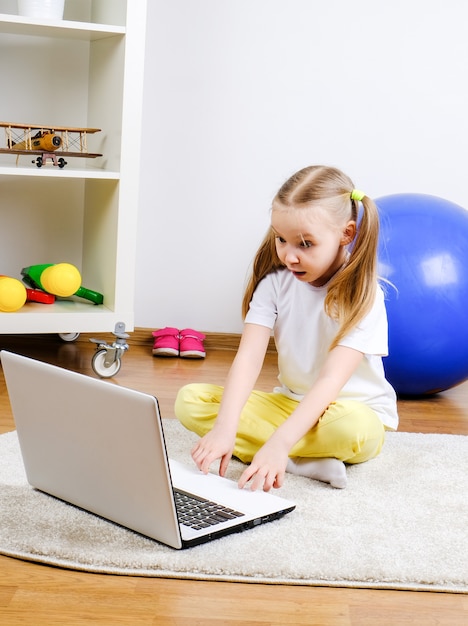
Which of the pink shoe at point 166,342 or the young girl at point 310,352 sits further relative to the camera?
the pink shoe at point 166,342

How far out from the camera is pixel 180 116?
2529 millimetres

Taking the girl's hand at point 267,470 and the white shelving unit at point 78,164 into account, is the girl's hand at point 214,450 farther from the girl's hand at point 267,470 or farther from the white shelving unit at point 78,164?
the white shelving unit at point 78,164

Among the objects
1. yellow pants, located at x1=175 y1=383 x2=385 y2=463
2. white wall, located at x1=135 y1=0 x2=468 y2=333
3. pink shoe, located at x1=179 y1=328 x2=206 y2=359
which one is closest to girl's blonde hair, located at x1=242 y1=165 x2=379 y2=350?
yellow pants, located at x1=175 y1=383 x2=385 y2=463

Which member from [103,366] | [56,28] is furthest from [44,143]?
[103,366]

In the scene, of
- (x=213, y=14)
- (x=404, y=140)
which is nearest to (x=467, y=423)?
(x=404, y=140)

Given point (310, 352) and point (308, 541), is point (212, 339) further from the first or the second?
point (308, 541)

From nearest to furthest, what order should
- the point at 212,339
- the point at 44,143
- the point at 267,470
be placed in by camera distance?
1. the point at 267,470
2. the point at 44,143
3. the point at 212,339

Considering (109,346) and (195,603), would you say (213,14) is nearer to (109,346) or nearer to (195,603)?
(109,346)

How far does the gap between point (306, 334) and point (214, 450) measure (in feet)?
1.05

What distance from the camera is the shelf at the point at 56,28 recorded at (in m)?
2.08

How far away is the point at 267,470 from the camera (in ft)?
4.21

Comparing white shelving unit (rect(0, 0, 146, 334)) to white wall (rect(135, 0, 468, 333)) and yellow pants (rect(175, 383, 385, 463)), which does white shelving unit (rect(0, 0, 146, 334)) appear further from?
yellow pants (rect(175, 383, 385, 463))

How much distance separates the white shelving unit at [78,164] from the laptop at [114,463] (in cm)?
88

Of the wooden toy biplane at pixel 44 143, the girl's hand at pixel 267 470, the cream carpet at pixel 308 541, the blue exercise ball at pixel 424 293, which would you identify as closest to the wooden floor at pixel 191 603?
the cream carpet at pixel 308 541
